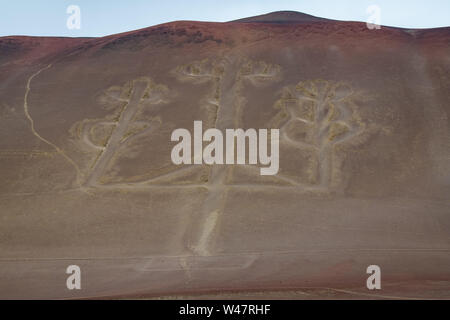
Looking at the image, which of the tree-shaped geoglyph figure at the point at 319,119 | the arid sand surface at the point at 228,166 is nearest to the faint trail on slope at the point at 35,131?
the arid sand surface at the point at 228,166

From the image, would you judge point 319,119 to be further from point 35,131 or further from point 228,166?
point 35,131

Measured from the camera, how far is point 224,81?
79.0 ft

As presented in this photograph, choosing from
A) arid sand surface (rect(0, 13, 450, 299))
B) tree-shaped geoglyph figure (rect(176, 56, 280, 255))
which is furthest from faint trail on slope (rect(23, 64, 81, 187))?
tree-shaped geoglyph figure (rect(176, 56, 280, 255))

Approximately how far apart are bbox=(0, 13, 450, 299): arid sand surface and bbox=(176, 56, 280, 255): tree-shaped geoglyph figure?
0.09 m

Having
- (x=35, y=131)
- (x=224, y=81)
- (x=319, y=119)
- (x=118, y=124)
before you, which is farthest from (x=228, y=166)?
(x=35, y=131)

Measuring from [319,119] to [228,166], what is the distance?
4.82 m

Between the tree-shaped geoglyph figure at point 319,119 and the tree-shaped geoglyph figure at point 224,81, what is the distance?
1.85 metres

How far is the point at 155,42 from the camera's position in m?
27.7

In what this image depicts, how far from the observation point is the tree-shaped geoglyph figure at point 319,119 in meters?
19.2

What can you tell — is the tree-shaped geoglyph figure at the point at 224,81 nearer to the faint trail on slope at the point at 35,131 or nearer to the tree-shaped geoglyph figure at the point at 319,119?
the tree-shaped geoglyph figure at the point at 319,119

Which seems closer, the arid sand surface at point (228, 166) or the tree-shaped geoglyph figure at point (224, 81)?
the arid sand surface at point (228, 166)

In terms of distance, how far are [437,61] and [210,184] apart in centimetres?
1428

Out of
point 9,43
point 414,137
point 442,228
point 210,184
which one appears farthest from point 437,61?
point 9,43

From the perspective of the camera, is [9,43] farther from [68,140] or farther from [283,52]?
[283,52]
